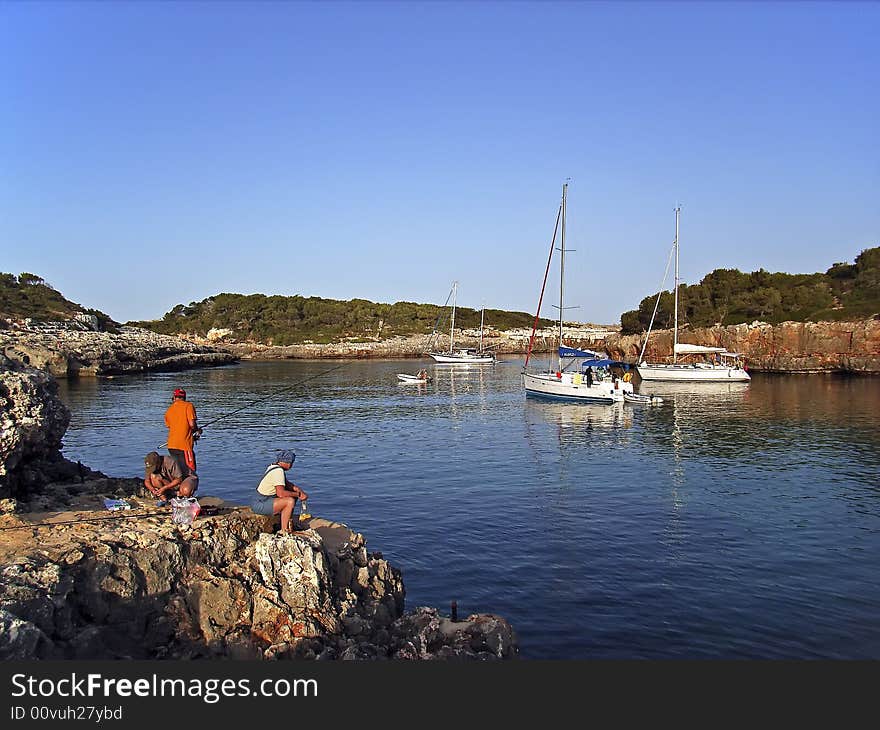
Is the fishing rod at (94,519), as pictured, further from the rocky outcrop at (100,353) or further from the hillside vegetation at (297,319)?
the hillside vegetation at (297,319)

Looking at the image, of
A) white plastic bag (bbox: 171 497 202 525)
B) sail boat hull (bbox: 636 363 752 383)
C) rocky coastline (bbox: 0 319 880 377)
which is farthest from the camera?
rocky coastline (bbox: 0 319 880 377)

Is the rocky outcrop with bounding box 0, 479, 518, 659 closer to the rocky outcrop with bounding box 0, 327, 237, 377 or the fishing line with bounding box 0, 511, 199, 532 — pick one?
the fishing line with bounding box 0, 511, 199, 532

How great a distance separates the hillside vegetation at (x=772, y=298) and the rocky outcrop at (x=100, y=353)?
2469 inches

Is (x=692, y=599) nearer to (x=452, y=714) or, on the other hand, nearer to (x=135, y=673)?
(x=452, y=714)

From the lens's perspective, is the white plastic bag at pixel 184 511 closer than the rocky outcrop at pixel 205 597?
No

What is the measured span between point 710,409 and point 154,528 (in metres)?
40.3

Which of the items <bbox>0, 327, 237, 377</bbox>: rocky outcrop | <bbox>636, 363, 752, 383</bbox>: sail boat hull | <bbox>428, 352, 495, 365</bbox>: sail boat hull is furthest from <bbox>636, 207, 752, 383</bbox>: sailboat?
<bbox>0, 327, 237, 377</bbox>: rocky outcrop

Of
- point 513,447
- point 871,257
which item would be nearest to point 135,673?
point 513,447

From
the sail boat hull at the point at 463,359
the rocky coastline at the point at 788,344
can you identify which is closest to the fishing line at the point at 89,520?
the rocky coastline at the point at 788,344

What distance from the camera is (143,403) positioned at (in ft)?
147

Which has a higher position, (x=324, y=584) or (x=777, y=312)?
(x=777, y=312)

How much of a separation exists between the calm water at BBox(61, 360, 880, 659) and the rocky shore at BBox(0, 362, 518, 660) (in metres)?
1.66

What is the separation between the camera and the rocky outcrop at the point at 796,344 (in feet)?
228

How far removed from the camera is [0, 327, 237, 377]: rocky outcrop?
211ft
